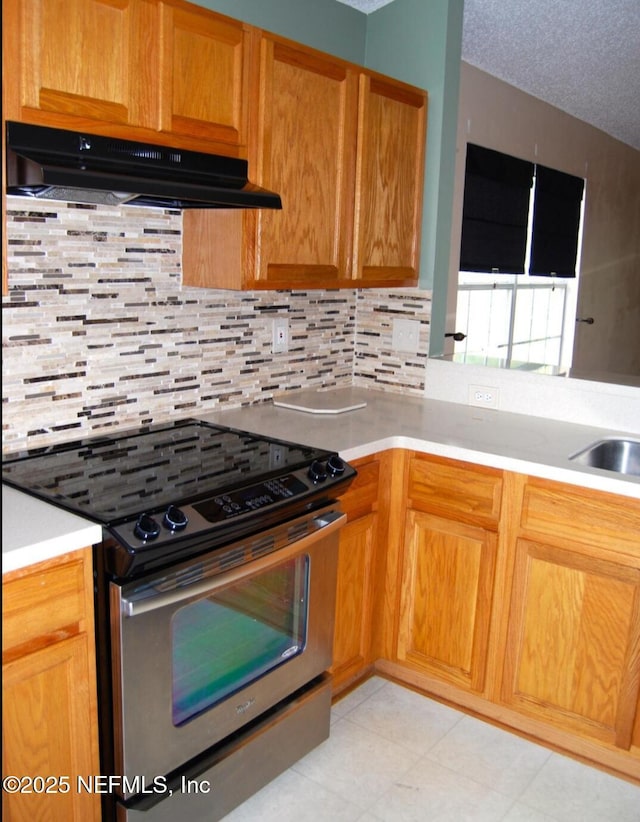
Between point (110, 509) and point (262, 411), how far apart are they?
1049mm

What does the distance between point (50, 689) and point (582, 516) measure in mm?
1384

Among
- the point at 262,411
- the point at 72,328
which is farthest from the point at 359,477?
the point at 72,328

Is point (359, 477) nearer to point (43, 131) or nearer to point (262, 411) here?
point (262, 411)

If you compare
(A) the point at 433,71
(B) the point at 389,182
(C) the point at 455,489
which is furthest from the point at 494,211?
(C) the point at 455,489

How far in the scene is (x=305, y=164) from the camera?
89.0 inches

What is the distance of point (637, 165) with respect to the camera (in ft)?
20.6

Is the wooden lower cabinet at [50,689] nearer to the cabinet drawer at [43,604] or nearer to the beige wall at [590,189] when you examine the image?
the cabinet drawer at [43,604]

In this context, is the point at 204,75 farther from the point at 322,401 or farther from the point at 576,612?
the point at 576,612

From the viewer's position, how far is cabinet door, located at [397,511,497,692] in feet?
7.38

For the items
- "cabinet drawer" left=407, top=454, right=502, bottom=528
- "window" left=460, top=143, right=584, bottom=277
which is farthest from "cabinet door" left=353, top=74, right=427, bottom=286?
"window" left=460, top=143, right=584, bottom=277

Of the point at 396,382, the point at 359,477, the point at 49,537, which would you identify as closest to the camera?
the point at 49,537

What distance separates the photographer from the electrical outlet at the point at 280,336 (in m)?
2.68

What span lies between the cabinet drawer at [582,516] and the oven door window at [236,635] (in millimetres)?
666

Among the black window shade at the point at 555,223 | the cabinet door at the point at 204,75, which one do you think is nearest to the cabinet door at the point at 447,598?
the cabinet door at the point at 204,75
